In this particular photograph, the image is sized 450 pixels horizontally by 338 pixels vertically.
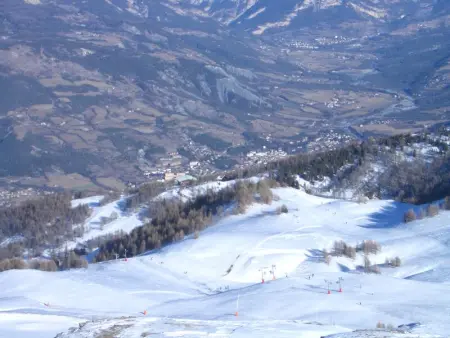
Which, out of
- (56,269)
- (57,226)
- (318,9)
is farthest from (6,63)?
(318,9)

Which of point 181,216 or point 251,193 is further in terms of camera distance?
point 251,193

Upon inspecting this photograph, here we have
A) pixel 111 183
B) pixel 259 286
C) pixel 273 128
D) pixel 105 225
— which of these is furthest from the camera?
pixel 273 128

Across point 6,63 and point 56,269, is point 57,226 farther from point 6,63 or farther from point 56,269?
point 6,63

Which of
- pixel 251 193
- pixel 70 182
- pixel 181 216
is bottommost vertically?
pixel 181 216

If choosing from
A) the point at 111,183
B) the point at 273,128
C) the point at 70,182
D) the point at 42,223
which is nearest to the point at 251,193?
the point at 42,223

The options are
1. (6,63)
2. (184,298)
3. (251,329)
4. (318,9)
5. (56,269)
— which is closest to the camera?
(251,329)

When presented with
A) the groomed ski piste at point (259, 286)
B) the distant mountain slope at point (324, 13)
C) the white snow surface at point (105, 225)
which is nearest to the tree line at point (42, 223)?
the white snow surface at point (105, 225)

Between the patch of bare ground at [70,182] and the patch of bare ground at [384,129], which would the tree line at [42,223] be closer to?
the patch of bare ground at [70,182]

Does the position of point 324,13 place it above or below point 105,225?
above

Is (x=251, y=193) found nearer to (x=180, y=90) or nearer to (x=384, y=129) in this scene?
(x=384, y=129)
